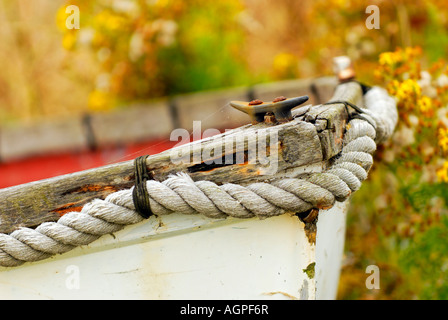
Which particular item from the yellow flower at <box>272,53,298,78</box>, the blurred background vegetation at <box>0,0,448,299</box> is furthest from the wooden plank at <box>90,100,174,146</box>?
the yellow flower at <box>272,53,298,78</box>

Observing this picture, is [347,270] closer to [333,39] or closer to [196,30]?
[333,39]

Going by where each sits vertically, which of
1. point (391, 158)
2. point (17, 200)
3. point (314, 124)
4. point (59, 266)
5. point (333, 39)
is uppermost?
point (333, 39)

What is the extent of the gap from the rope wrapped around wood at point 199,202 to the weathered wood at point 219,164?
2cm

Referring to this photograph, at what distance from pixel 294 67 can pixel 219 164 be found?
11.5ft

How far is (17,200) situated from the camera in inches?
45.3

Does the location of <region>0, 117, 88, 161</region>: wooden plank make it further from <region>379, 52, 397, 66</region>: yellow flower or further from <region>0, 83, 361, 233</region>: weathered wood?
<region>0, 83, 361, 233</region>: weathered wood

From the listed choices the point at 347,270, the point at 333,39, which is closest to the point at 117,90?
the point at 333,39

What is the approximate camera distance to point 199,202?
1.05 meters

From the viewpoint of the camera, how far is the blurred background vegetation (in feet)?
6.16

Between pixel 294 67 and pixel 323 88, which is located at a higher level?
pixel 294 67

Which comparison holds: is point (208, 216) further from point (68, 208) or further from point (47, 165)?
point (47, 165)

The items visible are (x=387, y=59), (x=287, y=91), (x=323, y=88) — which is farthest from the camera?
(x=287, y=91)

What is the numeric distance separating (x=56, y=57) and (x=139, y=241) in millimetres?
5278

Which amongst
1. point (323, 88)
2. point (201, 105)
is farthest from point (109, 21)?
point (323, 88)
